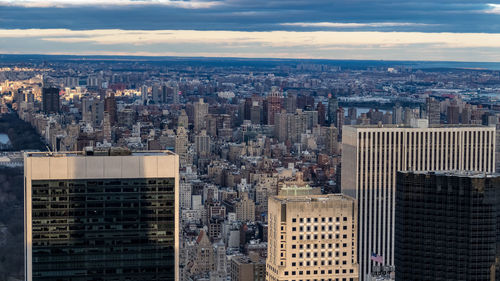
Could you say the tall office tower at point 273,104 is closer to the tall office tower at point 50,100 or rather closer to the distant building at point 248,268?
the tall office tower at point 50,100

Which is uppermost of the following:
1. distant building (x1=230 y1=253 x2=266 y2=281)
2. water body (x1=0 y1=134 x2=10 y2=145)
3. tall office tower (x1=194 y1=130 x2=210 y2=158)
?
water body (x1=0 y1=134 x2=10 y2=145)

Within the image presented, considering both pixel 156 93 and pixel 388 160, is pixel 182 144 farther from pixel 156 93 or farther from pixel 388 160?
pixel 388 160

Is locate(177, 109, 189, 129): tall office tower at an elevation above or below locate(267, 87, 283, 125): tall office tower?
below

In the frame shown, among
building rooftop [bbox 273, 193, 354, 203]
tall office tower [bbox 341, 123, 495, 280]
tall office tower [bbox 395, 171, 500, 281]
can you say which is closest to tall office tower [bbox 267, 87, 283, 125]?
tall office tower [bbox 341, 123, 495, 280]

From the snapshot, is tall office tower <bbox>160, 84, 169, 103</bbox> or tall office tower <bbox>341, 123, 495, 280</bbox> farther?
tall office tower <bbox>160, 84, 169, 103</bbox>

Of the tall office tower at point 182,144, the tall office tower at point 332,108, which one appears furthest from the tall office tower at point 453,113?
the tall office tower at point 182,144

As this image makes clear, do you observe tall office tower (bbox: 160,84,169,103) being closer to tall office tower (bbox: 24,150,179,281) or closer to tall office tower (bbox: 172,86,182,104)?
tall office tower (bbox: 172,86,182,104)
